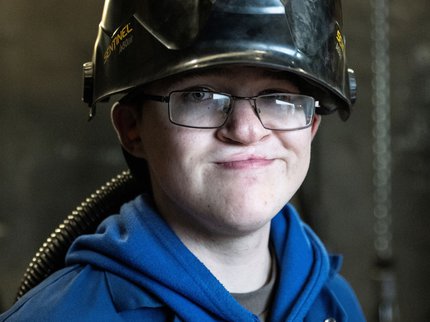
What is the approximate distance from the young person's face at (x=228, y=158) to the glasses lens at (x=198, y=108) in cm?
1

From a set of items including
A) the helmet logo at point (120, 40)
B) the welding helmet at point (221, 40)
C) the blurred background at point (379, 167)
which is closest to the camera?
the welding helmet at point (221, 40)

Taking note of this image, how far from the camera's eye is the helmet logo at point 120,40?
132 cm

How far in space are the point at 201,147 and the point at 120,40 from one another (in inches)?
11.3

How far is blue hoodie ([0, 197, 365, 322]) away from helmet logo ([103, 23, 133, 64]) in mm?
307

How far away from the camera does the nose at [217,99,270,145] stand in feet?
4.00

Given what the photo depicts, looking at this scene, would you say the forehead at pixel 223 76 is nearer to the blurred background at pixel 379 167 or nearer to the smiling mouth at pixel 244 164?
the smiling mouth at pixel 244 164

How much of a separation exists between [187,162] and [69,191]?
142 centimetres

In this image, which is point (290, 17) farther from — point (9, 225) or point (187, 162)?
point (9, 225)

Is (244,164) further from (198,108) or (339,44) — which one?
(339,44)

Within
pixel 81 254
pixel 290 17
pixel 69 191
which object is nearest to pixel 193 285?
pixel 81 254

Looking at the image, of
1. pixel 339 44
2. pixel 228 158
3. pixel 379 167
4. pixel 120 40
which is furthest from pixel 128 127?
pixel 379 167

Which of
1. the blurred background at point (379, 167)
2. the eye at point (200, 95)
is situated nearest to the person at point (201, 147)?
the eye at point (200, 95)

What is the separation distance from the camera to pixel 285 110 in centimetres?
129

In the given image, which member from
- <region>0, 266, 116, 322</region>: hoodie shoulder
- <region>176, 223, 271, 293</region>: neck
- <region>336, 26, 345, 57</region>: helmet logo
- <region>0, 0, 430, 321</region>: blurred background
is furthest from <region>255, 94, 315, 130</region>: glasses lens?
<region>0, 0, 430, 321</region>: blurred background
